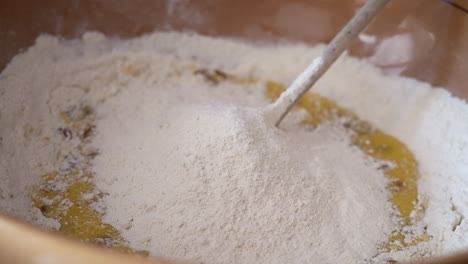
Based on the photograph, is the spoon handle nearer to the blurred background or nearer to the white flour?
the white flour

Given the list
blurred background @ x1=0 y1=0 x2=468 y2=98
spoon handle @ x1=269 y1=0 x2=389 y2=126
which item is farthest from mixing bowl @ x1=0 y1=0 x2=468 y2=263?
spoon handle @ x1=269 y1=0 x2=389 y2=126

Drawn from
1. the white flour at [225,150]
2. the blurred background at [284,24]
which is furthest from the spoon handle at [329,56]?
the blurred background at [284,24]

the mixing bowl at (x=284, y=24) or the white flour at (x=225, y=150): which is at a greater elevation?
the mixing bowl at (x=284, y=24)

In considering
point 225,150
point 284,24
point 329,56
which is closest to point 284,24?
point 284,24

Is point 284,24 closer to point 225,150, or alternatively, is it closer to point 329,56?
point 329,56

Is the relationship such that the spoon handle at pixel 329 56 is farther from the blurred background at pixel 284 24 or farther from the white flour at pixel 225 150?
the blurred background at pixel 284 24

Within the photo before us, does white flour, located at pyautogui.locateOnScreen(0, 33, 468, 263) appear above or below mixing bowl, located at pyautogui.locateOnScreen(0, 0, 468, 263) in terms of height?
below

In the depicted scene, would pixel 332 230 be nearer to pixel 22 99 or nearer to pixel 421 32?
pixel 421 32
